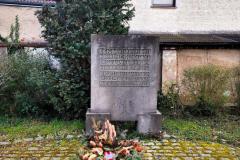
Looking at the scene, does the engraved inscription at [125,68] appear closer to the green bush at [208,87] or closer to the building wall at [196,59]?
the green bush at [208,87]

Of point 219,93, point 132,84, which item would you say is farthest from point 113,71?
point 219,93

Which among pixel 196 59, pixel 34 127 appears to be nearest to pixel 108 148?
pixel 34 127

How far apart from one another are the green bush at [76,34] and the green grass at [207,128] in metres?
2.13

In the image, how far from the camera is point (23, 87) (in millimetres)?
8969

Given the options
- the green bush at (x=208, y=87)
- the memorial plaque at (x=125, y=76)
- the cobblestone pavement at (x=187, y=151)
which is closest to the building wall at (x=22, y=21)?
the green bush at (x=208, y=87)

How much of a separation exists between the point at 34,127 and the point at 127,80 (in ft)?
7.84

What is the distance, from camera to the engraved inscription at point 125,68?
742 cm

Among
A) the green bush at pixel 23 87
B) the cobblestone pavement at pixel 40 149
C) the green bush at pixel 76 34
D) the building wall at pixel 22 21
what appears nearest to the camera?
the cobblestone pavement at pixel 40 149

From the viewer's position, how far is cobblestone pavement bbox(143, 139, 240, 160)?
20.6 ft

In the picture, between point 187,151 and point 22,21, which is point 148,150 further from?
point 22,21

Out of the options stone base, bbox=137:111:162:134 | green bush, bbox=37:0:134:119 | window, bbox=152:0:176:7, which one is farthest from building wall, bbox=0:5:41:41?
stone base, bbox=137:111:162:134

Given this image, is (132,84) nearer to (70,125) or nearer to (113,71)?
(113,71)

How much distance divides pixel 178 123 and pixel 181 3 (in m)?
5.93

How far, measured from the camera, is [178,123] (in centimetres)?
840
